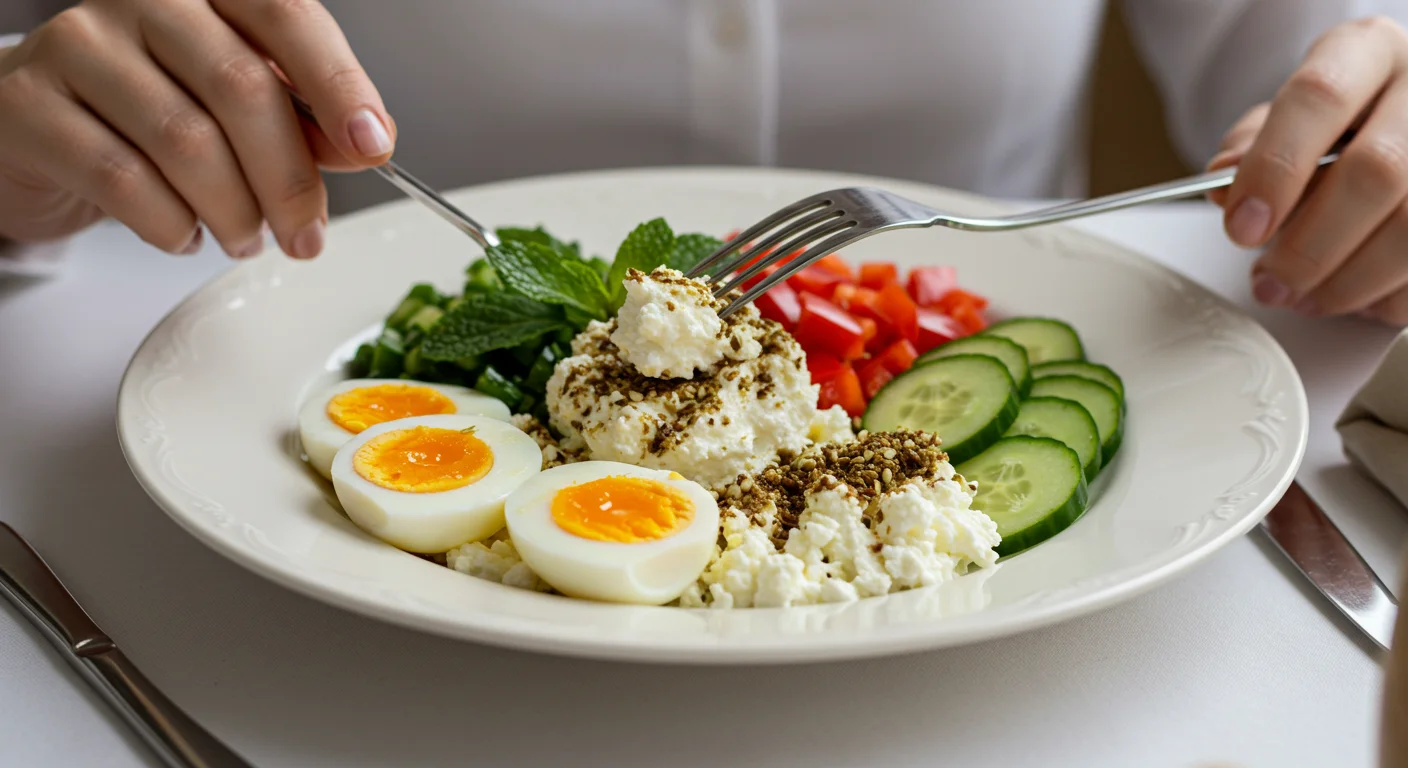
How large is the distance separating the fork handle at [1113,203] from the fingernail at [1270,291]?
0.86 ft

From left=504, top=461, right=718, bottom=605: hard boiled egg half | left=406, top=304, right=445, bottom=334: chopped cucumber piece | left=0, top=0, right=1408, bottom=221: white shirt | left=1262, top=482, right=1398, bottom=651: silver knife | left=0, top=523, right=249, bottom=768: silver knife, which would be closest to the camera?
left=0, top=523, right=249, bottom=768: silver knife

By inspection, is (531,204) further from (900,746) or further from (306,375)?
(900,746)

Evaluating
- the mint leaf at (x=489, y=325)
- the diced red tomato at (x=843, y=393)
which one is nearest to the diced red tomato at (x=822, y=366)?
the diced red tomato at (x=843, y=393)

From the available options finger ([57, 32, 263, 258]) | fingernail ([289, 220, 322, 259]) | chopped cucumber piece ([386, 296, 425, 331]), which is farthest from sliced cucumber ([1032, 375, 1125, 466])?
finger ([57, 32, 263, 258])

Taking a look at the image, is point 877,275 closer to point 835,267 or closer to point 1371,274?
point 835,267

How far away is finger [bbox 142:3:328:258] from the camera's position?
2.05 m

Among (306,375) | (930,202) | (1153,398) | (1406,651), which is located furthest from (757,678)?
(930,202)

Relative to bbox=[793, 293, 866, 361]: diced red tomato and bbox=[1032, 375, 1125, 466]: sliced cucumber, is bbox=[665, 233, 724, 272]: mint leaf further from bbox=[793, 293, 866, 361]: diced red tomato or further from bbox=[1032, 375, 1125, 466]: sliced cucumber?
bbox=[1032, 375, 1125, 466]: sliced cucumber

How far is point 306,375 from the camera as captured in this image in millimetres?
2355

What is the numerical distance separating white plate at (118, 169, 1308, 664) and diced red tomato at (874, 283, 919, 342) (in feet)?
1.22

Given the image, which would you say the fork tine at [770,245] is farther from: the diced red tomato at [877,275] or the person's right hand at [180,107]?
the person's right hand at [180,107]

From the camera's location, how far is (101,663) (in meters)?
1.56

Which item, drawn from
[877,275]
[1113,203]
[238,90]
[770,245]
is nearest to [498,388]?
[770,245]

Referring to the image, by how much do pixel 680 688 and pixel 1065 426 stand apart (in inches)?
38.3
